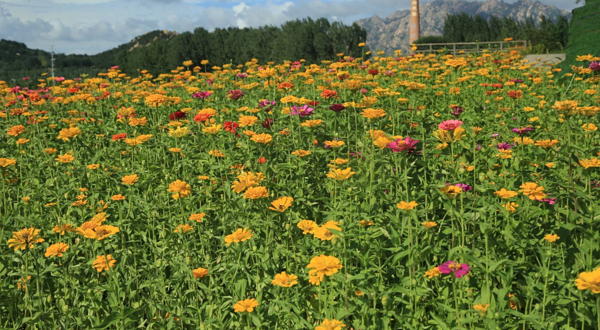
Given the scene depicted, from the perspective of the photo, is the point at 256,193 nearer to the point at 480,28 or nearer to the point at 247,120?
the point at 247,120

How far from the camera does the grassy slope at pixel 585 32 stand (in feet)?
31.8

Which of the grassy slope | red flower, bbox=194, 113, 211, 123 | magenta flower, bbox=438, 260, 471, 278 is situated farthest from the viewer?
the grassy slope

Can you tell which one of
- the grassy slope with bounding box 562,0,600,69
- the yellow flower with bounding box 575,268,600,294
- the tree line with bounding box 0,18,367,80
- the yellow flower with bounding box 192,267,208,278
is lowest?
the yellow flower with bounding box 192,267,208,278

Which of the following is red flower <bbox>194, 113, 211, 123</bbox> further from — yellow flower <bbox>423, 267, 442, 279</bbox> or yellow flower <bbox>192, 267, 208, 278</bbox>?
yellow flower <bbox>423, 267, 442, 279</bbox>

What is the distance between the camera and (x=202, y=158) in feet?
12.0

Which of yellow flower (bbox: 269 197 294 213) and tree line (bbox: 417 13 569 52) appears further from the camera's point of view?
tree line (bbox: 417 13 569 52)

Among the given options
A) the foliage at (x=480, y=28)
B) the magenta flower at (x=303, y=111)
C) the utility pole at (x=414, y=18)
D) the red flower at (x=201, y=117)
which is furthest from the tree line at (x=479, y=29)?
the red flower at (x=201, y=117)

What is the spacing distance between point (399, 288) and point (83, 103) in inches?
246

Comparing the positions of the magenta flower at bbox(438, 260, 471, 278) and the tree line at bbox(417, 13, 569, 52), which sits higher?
the tree line at bbox(417, 13, 569, 52)

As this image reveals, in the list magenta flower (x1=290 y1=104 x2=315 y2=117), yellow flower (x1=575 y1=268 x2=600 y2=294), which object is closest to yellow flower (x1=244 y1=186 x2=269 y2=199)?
magenta flower (x1=290 y1=104 x2=315 y2=117)

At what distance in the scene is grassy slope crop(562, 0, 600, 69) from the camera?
9695mm

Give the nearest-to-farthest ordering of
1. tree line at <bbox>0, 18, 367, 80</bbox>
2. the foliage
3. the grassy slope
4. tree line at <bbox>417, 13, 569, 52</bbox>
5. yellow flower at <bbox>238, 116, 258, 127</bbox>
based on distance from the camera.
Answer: yellow flower at <bbox>238, 116, 258, 127</bbox> → the grassy slope → tree line at <bbox>0, 18, 367, 80</bbox> → tree line at <bbox>417, 13, 569, 52</bbox> → the foliage

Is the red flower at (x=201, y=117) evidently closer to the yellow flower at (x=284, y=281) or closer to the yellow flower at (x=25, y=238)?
the yellow flower at (x=25, y=238)

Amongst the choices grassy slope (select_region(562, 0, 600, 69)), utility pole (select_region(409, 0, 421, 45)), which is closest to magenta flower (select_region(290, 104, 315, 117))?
grassy slope (select_region(562, 0, 600, 69))
